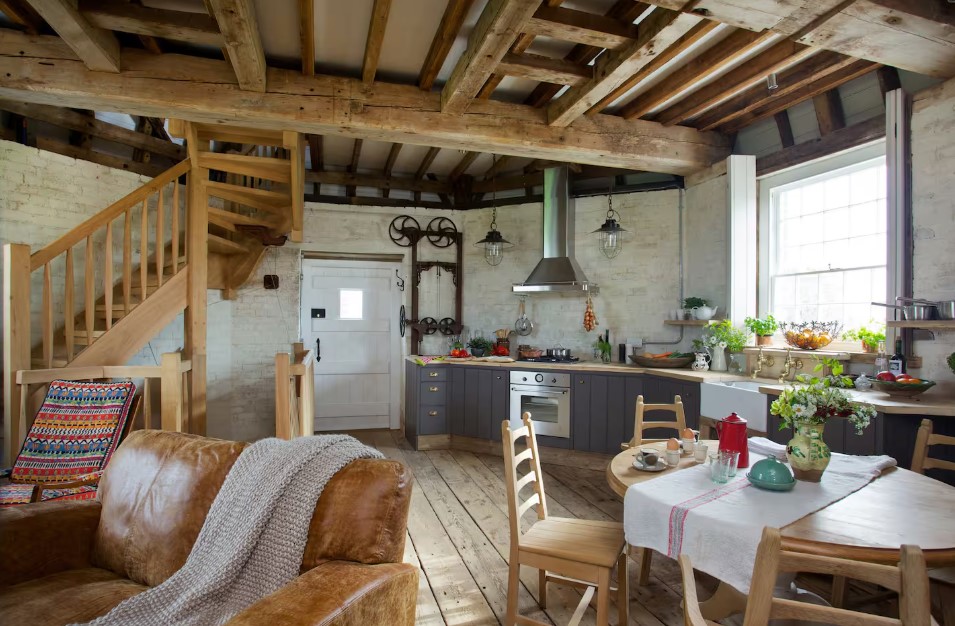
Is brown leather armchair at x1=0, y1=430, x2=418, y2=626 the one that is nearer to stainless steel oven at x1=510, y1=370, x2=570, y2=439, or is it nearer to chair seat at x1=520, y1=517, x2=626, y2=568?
chair seat at x1=520, y1=517, x2=626, y2=568

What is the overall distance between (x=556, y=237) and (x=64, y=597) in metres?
4.82

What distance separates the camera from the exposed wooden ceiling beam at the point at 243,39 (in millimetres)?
2529

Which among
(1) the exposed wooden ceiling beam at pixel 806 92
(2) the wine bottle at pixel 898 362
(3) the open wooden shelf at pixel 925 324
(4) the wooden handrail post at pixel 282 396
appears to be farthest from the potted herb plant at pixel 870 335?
(4) the wooden handrail post at pixel 282 396

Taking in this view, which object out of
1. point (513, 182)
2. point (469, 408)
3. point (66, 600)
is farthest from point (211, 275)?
point (66, 600)

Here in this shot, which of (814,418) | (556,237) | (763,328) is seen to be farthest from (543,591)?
(556,237)

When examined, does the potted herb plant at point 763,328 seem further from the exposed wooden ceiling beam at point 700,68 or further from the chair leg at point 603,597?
A: the chair leg at point 603,597

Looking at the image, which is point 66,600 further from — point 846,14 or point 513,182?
point 513,182

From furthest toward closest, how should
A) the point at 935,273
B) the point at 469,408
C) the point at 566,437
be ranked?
the point at 469,408 < the point at 566,437 < the point at 935,273

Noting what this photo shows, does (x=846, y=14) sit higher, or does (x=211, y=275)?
(x=846, y=14)

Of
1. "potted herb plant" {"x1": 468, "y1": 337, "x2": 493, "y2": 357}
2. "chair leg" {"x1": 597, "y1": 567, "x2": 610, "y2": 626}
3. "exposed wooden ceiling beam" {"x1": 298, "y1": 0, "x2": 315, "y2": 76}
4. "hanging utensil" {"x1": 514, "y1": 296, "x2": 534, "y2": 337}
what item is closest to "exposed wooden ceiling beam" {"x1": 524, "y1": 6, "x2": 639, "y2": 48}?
"exposed wooden ceiling beam" {"x1": 298, "y1": 0, "x2": 315, "y2": 76}

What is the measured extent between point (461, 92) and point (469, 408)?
124 inches

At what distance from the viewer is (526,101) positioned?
13.5 ft

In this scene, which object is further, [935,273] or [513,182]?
[513,182]

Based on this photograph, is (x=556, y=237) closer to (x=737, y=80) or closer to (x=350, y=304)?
(x=737, y=80)
